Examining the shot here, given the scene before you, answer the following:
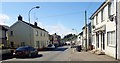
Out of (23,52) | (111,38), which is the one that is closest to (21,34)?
(23,52)

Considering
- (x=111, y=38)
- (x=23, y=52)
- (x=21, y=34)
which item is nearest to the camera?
(x=111, y=38)

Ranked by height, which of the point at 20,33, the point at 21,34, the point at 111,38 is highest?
the point at 20,33

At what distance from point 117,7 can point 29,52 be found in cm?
1197

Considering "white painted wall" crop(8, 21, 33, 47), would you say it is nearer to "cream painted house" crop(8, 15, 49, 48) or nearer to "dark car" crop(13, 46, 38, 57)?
"cream painted house" crop(8, 15, 49, 48)

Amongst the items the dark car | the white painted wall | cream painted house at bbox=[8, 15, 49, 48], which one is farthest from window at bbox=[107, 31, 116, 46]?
the white painted wall

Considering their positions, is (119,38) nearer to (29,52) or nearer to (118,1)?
(118,1)

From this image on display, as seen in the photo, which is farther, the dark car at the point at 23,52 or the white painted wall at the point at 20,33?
the white painted wall at the point at 20,33

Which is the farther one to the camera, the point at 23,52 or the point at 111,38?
the point at 23,52

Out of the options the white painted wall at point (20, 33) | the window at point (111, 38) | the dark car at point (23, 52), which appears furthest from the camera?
the white painted wall at point (20, 33)

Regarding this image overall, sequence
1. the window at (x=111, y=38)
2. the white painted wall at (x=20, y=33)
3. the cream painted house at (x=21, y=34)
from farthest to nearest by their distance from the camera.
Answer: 1. the white painted wall at (x=20, y=33)
2. the cream painted house at (x=21, y=34)
3. the window at (x=111, y=38)

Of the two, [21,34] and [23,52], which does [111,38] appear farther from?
[21,34]

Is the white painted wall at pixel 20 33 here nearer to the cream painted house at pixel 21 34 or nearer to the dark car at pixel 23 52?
the cream painted house at pixel 21 34

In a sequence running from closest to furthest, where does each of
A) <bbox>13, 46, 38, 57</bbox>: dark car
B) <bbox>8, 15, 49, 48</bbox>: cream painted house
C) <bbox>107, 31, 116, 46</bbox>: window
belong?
1. <bbox>107, 31, 116, 46</bbox>: window
2. <bbox>13, 46, 38, 57</bbox>: dark car
3. <bbox>8, 15, 49, 48</bbox>: cream painted house

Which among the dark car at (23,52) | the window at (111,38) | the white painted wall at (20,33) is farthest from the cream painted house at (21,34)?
the window at (111,38)
